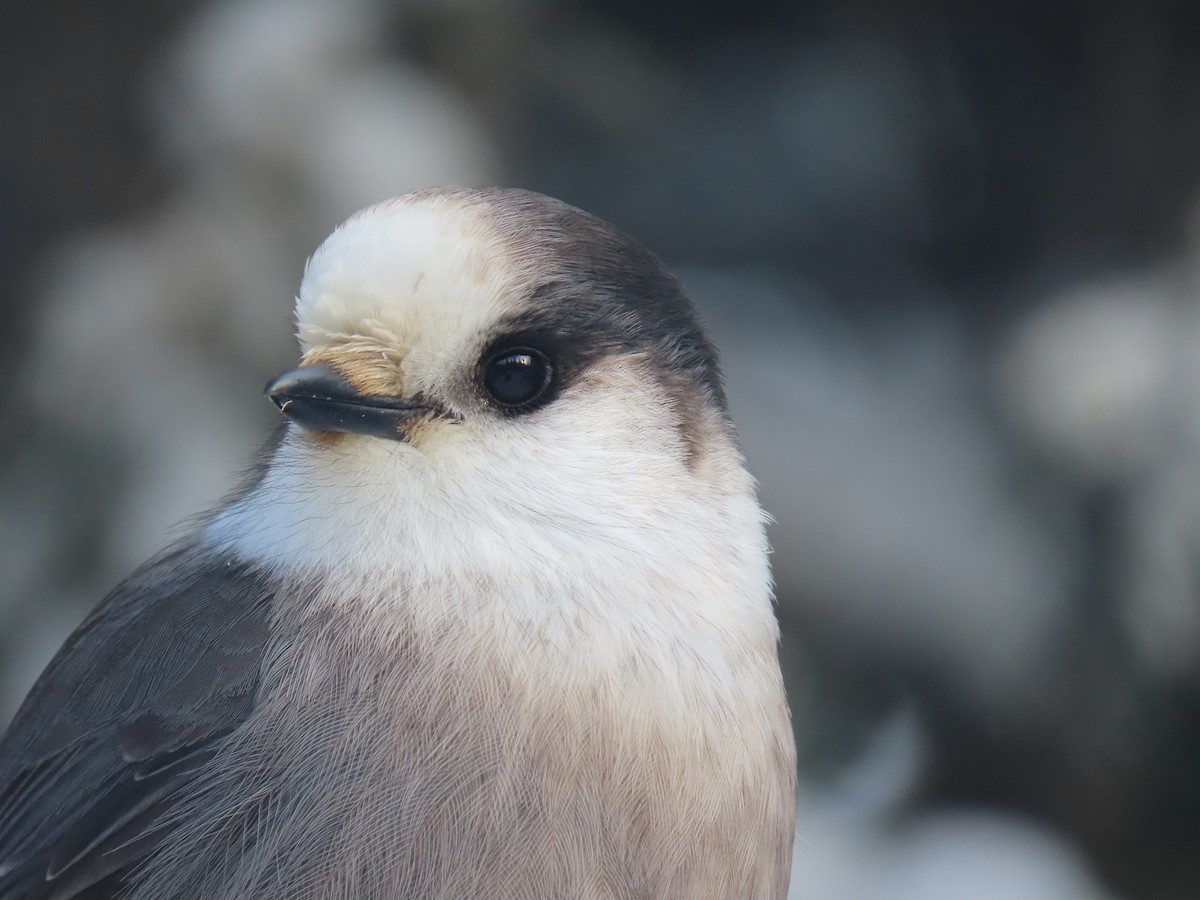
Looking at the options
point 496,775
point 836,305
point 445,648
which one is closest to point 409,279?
point 445,648

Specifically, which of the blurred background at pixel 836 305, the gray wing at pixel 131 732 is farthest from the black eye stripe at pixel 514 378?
the blurred background at pixel 836 305

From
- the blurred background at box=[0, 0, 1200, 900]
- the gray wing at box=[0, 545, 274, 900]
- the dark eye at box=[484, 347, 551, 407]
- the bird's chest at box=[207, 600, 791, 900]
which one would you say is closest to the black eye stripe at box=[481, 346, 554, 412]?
the dark eye at box=[484, 347, 551, 407]

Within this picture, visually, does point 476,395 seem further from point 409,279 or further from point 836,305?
point 836,305

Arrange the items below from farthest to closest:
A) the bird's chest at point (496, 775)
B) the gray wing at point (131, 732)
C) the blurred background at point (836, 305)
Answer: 1. the blurred background at point (836, 305)
2. the gray wing at point (131, 732)
3. the bird's chest at point (496, 775)

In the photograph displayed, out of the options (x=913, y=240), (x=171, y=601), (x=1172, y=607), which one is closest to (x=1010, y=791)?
(x=1172, y=607)

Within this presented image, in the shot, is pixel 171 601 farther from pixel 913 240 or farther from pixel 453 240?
pixel 913 240

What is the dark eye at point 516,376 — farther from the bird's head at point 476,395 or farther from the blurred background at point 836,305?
the blurred background at point 836,305

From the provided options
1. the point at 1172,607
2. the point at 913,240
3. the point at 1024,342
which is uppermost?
the point at 913,240
